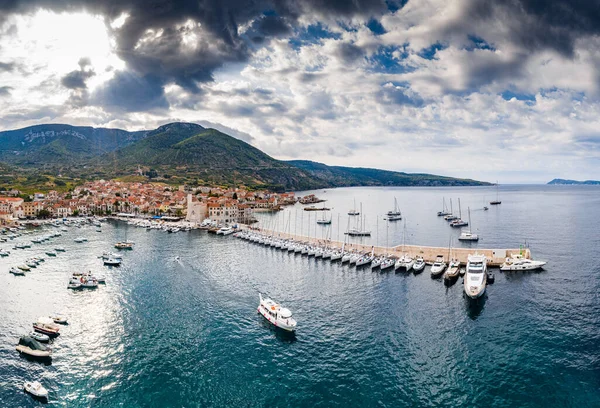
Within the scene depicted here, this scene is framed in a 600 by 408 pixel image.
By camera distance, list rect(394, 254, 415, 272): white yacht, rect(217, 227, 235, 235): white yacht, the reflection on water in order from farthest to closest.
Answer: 1. rect(217, 227, 235, 235): white yacht
2. rect(394, 254, 415, 272): white yacht
3. the reflection on water

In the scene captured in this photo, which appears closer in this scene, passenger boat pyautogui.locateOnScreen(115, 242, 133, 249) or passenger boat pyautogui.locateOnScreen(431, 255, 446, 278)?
passenger boat pyautogui.locateOnScreen(431, 255, 446, 278)

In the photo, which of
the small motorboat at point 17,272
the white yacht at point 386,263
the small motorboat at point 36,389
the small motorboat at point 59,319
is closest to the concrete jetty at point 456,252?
the white yacht at point 386,263

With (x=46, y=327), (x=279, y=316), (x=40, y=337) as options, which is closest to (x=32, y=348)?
(x=40, y=337)

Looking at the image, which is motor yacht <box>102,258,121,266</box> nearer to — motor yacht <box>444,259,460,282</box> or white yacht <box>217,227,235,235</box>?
white yacht <box>217,227,235,235</box>

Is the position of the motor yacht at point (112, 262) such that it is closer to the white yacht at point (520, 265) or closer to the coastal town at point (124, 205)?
the coastal town at point (124, 205)

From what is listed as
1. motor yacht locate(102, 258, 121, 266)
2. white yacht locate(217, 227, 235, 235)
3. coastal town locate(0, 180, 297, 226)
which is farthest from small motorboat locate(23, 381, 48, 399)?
coastal town locate(0, 180, 297, 226)

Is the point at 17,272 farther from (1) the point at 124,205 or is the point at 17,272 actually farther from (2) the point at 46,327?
(1) the point at 124,205
